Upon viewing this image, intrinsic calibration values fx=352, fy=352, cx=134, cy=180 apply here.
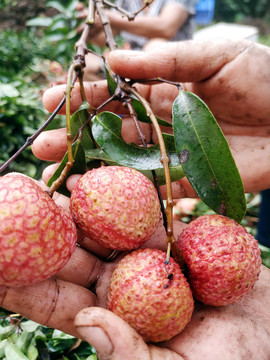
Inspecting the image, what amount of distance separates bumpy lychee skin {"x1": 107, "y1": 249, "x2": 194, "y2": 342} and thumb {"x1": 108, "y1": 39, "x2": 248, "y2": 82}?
768mm

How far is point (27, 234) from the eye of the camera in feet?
2.85

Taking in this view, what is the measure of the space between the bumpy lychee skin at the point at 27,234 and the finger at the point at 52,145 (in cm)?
51

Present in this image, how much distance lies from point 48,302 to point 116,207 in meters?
0.35

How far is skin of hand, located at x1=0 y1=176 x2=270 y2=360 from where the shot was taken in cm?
85

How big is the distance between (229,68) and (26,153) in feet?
4.34

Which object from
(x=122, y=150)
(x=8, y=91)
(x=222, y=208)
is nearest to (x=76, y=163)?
(x=122, y=150)

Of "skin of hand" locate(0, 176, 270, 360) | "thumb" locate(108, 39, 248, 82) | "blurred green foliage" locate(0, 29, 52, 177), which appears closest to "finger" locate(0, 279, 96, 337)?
"skin of hand" locate(0, 176, 270, 360)

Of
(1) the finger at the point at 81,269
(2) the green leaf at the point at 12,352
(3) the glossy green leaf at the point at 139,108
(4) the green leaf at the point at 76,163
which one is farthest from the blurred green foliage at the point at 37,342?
(3) the glossy green leaf at the point at 139,108

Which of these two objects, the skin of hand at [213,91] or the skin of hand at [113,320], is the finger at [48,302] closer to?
the skin of hand at [113,320]

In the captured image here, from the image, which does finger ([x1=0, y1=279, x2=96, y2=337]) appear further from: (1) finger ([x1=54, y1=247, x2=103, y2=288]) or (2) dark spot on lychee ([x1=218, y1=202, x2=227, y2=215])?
(2) dark spot on lychee ([x1=218, y1=202, x2=227, y2=215])

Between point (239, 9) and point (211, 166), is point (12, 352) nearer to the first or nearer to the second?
point (211, 166)

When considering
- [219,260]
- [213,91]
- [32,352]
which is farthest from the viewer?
[213,91]

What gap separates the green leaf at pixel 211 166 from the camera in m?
Result: 1.05

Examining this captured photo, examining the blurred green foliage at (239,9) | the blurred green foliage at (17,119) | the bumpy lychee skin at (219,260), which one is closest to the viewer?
the bumpy lychee skin at (219,260)
